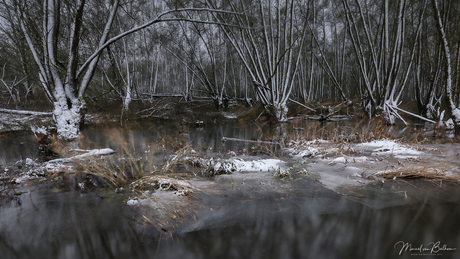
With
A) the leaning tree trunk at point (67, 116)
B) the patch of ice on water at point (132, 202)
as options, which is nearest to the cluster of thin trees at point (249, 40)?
the leaning tree trunk at point (67, 116)

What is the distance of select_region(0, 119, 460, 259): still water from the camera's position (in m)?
2.12

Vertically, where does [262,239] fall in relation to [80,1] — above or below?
below

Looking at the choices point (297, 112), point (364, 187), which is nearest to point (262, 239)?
point (364, 187)

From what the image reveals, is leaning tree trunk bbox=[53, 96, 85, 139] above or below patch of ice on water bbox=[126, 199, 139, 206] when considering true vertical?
above

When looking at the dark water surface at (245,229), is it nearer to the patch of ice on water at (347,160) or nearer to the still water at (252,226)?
the still water at (252,226)

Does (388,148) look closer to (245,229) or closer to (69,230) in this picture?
(245,229)

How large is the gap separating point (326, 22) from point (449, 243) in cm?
1696

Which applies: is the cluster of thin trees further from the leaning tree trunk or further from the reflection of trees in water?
the reflection of trees in water

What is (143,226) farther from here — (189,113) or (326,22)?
(326,22)

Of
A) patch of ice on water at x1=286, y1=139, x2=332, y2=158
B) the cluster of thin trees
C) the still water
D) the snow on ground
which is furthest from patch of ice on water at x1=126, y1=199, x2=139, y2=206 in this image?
the cluster of thin trees

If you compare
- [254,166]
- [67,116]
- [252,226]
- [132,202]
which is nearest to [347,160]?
[254,166]

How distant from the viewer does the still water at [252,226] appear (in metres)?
2.12

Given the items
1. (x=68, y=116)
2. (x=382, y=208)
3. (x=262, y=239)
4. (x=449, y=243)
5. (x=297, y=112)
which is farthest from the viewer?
(x=297, y=112)

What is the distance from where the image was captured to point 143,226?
2494 mm
